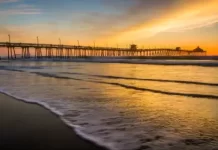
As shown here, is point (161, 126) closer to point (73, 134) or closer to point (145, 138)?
point (145, 138)

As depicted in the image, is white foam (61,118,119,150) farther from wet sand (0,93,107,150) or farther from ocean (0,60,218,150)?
wet sand (0,93,107,150)

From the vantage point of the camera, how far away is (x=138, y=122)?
21.1 ft

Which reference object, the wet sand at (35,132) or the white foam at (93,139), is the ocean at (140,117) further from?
the wet sand at (35,132)

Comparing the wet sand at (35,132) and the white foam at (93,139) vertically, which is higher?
the wet sand at (35,132)

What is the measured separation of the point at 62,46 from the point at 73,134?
115 meters

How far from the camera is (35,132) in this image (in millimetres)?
5559

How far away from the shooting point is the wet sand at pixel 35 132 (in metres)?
4.81

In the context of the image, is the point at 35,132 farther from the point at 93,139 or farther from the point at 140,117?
the point at 140,117

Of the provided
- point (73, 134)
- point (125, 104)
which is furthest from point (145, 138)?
point (125, 104)

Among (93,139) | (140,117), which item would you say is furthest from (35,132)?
(140,117)

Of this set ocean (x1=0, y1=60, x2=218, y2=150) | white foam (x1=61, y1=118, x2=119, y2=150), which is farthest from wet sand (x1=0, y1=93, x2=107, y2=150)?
ocean (x1=0, y1=60, x2=218, y2=150)

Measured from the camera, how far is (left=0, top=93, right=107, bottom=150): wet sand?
4.81 m

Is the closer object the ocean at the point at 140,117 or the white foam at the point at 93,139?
the white foam at the point at 93,139

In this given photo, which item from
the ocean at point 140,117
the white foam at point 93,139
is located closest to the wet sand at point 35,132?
the white foam at point 93,139
